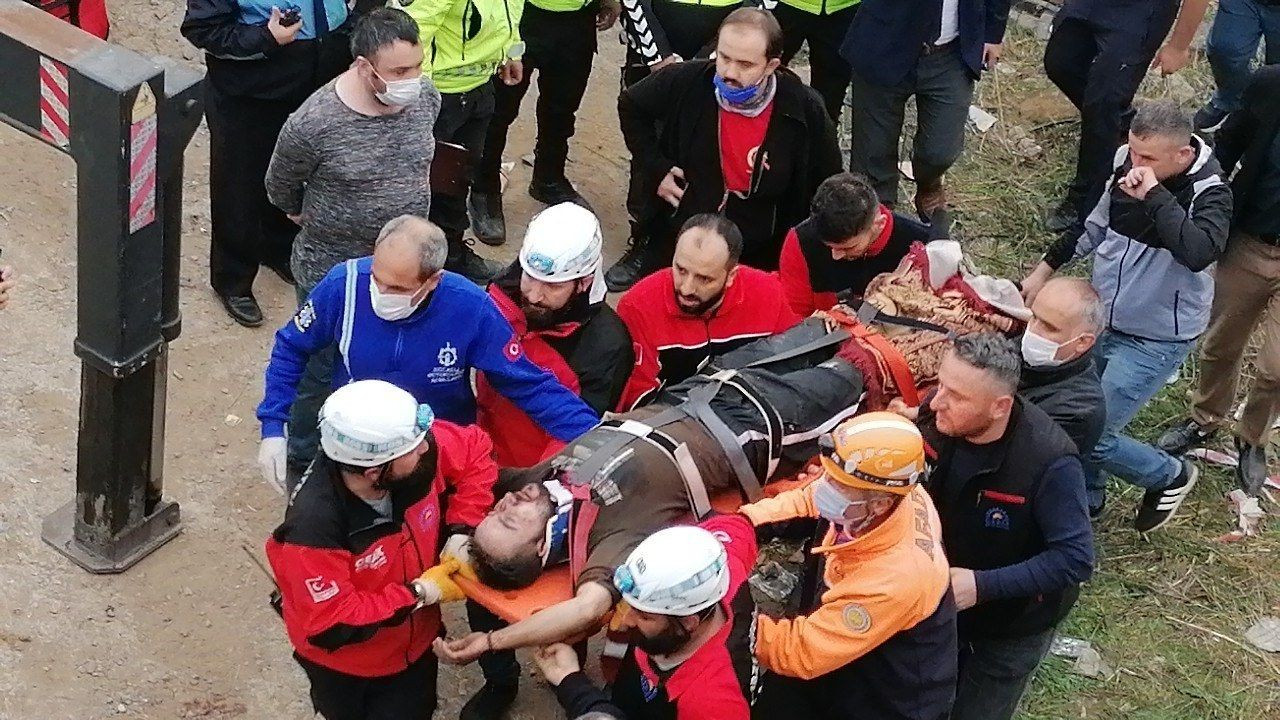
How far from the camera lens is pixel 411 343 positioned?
439 cm

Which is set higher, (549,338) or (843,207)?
(843,207)

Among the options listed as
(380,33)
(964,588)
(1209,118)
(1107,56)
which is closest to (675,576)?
(964,588)

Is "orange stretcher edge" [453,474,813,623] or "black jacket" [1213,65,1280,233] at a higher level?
"black jacket" [1213,65,1280,233]

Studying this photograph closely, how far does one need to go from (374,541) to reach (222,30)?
2728 mm

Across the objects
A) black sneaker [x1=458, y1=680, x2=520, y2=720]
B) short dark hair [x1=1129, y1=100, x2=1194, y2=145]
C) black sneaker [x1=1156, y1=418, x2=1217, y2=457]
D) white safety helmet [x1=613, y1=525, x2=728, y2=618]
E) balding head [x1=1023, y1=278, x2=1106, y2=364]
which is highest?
short dark hair [x1=1129, y1=100, x2=1194, y2=145]

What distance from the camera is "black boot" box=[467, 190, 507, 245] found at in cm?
706

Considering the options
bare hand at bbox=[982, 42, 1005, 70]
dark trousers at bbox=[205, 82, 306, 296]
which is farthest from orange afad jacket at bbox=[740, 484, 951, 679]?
bare hand at bbox=[982, 42, 1005, 70]

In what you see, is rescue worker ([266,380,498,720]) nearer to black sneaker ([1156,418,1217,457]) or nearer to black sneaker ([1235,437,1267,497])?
black sneaker ([1156,418,1217,457])

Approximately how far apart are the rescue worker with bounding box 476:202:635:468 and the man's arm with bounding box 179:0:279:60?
1.77 m

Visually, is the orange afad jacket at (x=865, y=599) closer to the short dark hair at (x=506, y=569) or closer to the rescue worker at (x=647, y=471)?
the rescue worker at (x=647, y=471)

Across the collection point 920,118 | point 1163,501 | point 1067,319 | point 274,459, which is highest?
point 1067,319

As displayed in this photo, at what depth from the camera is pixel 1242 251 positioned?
573 cm

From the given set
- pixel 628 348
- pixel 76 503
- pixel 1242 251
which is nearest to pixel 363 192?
pixel 628 348

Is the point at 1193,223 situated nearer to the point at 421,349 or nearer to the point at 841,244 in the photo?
the point at 841,244
